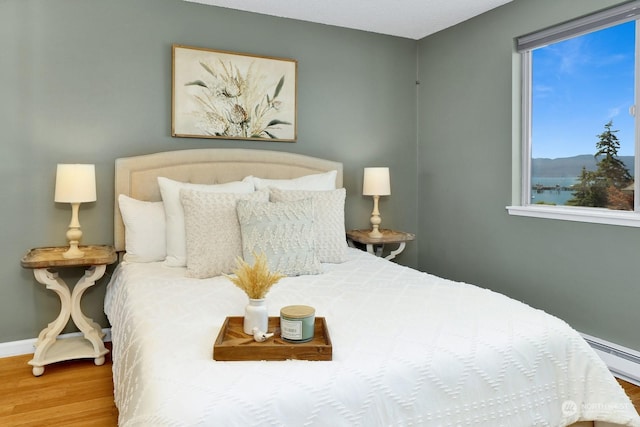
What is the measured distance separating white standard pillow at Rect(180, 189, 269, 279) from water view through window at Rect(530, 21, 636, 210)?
218 centimetres

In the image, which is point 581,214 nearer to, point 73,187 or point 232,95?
point 232,95

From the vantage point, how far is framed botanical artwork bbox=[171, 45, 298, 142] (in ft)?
10.5

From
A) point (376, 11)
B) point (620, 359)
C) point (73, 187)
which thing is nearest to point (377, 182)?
point (376, 11)

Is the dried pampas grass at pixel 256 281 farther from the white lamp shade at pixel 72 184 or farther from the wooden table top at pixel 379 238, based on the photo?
the wooden table top at pixel 379 238

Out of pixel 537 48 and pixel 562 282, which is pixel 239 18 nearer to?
pixel 537 48

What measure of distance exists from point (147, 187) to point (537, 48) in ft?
9.43

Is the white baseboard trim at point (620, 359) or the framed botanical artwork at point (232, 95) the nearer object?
the white baseboard trim at point (620, 359)

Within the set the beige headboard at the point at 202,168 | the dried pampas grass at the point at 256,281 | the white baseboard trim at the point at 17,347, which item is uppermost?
the beige headboard at the point at 202,168

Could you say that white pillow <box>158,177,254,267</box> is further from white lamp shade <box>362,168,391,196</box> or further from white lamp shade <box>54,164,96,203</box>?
white lamp shade <box>362,168,391,196</box>

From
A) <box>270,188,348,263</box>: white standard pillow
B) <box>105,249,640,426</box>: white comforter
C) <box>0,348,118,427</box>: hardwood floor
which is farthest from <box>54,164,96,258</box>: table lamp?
<box>270,188,348,263</box>: white standard pillow

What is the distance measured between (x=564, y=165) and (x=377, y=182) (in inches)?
52.4

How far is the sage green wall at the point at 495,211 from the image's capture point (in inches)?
105

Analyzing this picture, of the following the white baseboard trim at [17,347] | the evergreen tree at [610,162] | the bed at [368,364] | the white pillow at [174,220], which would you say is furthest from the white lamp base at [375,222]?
the white baseboard trim at [17,347]

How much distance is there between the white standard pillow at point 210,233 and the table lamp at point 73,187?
617mm
